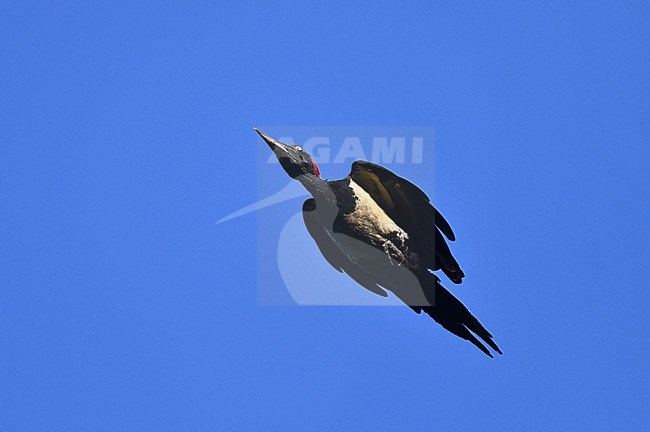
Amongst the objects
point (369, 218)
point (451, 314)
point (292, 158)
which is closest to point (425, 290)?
point (451, 314)

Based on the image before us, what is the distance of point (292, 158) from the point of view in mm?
14117

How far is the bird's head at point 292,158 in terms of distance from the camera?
1412 cm

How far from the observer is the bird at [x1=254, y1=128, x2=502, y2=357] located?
13922mm

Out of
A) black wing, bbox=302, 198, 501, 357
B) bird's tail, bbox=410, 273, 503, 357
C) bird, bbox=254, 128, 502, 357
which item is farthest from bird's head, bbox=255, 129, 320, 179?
bird's tail, bbox=410, 273, 503, 357

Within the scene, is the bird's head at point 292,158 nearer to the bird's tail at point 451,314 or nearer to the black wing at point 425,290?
the black wing at point 425,290

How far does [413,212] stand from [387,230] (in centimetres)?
50

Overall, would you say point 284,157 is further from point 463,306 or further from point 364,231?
point 463,306

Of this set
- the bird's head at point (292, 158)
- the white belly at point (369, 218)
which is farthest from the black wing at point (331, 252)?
the white belly at point (369, 218)

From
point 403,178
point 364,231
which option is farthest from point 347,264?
point 403,178

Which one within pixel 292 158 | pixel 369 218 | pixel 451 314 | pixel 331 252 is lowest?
pixel 451 314

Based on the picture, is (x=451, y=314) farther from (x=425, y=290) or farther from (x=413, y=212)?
Answer: (x=413, y=212)

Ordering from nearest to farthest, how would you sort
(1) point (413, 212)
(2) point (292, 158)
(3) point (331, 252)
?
(1) point (413, 212), (2) point (292, 158), (3) point (331, 252)

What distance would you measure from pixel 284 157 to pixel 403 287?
265 cm

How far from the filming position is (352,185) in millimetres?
14211
